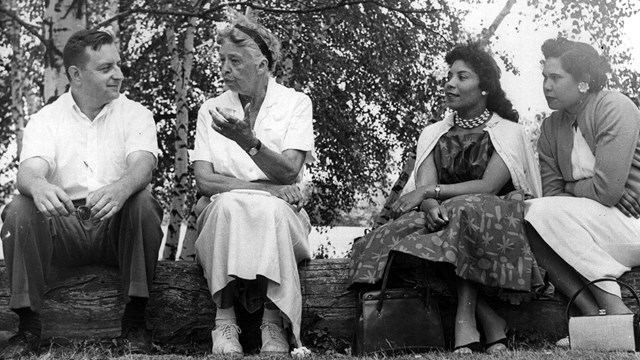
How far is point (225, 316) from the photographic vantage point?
162 inches

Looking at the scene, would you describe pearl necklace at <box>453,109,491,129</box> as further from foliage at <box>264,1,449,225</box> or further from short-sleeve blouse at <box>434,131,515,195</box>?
foliage at <box>264,1,449,225</box>

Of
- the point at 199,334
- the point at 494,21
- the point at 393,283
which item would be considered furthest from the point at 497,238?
the point at 494,21

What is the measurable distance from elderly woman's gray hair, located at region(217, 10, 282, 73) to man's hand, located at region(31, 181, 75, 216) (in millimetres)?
1331

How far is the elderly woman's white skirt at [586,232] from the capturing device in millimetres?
4148

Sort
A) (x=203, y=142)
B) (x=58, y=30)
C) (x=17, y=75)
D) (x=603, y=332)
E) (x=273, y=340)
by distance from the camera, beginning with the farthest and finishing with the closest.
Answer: (x=17, y=75) < (x=58, y=30) < (x=203, y=142) < (x=273, y=340) < (x=603, y=332)

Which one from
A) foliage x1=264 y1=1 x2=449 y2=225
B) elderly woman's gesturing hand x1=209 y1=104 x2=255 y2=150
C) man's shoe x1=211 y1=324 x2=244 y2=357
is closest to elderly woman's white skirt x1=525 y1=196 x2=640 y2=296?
elderly woman's gesturing hand x1=209 y1=104 x2=255 y2=150

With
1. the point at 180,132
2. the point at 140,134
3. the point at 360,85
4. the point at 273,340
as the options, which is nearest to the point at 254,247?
the point at 273,340

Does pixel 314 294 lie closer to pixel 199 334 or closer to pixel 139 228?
pixel 199 334

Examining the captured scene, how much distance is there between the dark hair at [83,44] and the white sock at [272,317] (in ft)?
5.66

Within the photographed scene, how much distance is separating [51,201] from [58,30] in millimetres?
4123

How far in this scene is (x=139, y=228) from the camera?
4020 mm

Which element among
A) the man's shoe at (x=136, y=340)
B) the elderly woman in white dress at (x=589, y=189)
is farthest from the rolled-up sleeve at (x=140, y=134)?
the elderly woman in white dress at (x=589, y=189)

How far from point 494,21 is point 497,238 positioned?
7694mm

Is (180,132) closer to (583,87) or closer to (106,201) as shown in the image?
(106,201)
